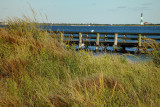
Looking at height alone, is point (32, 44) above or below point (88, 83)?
above

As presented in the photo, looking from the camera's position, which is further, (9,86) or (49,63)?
(49,63)

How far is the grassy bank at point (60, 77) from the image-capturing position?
255 centimetres

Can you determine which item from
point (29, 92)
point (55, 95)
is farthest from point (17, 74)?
point (55, 95)

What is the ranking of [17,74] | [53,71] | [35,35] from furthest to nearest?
[35,35] → [53,71] → [17,74]

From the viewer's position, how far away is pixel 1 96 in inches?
108

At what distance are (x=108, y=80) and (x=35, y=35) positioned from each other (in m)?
3.17

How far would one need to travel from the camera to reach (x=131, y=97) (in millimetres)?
2678

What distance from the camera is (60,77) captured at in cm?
386

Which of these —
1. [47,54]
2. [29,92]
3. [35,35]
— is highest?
[35,35]

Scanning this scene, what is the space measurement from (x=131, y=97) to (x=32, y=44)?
306cm

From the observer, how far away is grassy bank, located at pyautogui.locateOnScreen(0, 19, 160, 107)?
8.37 feet

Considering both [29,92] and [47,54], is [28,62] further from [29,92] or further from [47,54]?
[29,92]

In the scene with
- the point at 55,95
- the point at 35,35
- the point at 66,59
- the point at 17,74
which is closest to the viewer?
the point at 55,95

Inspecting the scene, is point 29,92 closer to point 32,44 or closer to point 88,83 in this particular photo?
point 88,83
